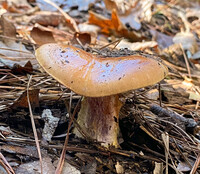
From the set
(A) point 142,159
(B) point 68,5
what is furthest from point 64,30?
(A) point 142,159

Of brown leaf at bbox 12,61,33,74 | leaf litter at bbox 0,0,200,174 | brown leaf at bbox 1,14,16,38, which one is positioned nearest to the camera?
leaf litter at bbox 0,0,200,174

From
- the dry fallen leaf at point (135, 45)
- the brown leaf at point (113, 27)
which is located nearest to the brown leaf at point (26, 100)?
the dry fallen leaf at point (135, 45)

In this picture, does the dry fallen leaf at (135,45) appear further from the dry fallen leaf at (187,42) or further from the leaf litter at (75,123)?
the dry fallen leaf at (187,42)

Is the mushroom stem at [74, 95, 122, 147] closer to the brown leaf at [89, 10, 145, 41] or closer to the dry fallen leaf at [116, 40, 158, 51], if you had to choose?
the dry fallen leaf at [116, 40, 158, 51]

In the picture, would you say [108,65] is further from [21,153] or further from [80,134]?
[21,153]

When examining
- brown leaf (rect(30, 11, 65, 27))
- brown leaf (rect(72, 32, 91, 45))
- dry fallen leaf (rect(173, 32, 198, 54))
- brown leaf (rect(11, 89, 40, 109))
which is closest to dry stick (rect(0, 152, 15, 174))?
brown leaf (rect(11, 89, 40, 109))

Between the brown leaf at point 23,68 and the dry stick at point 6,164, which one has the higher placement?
the brown leaf at point 23,68
